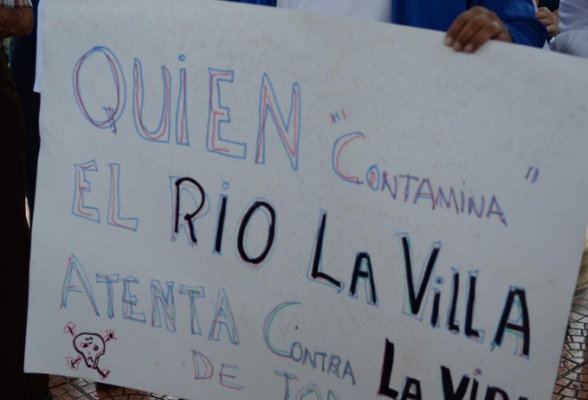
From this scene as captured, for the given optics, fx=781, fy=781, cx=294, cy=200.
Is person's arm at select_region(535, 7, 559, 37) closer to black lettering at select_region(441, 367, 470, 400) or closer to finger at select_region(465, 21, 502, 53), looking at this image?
finger at select_region(465, 21, 502, 53)

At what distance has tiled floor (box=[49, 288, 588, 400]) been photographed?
8.60 feet

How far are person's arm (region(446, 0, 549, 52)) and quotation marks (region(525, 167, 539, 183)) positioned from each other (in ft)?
0.77

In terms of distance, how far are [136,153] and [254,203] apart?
26 cm

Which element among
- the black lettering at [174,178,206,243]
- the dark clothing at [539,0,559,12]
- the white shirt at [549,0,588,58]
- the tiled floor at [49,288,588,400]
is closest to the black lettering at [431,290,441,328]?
the black lettering at [174,178,206,243]

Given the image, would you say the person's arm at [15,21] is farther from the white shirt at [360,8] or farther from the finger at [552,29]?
the finger at [552,29]

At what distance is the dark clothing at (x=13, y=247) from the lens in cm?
200

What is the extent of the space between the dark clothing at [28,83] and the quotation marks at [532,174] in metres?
1.68

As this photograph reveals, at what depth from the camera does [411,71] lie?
4.59 ft

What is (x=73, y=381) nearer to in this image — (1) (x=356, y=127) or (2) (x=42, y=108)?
(2) (x=42, y=108)

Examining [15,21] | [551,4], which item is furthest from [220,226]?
[551,4]

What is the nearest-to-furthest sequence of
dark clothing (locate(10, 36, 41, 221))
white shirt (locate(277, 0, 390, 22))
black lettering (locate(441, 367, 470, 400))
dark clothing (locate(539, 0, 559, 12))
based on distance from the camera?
black lettering (locate(441, 367, 470, 400)), white shirt (locate(277, 0, 390, 22)), dark clothing (locate(10, 36, 41, 221)), dark clothing (locate(539, 0, 559, 12))

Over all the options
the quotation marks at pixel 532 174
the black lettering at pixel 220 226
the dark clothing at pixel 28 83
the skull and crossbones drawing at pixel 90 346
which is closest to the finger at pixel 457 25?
the quotation marks at pixel 532 174

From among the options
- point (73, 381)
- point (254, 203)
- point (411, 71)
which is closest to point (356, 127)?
point (411, 71)

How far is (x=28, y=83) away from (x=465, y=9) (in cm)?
158
